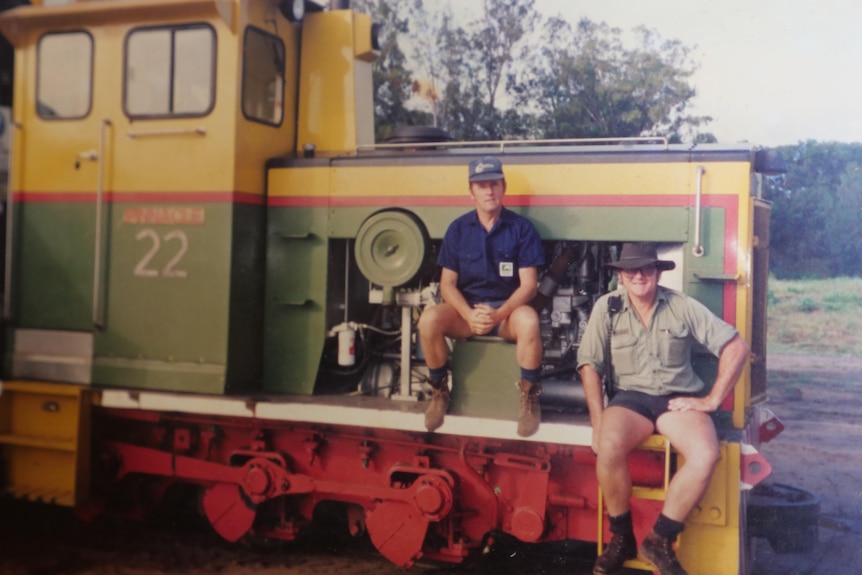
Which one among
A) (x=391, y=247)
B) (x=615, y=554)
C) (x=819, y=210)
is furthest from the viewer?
(x=819, y=210)

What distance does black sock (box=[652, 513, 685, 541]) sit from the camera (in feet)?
12.3

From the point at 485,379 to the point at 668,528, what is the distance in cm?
117

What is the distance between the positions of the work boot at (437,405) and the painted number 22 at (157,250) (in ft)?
5.49

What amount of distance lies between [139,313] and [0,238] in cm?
126

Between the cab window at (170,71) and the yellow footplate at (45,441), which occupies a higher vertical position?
the cab window at (170,71)

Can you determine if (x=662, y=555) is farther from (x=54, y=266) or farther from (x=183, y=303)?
(x=54, y=266)

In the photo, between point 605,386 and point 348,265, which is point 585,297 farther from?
point 348,265

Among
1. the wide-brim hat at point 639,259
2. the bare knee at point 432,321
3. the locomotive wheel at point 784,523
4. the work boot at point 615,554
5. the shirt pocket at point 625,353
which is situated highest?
the wide-brim hat at point 639,259

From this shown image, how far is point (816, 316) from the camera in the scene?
38.3 ft

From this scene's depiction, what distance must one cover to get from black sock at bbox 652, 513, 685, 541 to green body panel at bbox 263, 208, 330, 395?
211cm

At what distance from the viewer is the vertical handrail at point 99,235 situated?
4914mm

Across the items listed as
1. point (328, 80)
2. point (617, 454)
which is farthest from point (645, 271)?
point (328, 80)

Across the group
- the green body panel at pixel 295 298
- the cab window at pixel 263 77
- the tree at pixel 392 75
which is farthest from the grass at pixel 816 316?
the cab window at pixel 263 77

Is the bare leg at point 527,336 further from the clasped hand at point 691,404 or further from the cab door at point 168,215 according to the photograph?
the cab door at point 168,215
